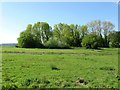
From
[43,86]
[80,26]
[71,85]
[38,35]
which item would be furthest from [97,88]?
[80,26]

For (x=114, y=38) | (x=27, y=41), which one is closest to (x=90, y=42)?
(x=114, y=38)

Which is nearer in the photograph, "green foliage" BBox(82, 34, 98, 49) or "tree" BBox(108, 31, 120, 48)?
"green foliage" BBox(82, 34, 98, 49)

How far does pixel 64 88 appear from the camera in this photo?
14125 mm

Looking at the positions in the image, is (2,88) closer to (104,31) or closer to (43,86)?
(43,86)

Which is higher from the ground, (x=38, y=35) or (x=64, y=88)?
(x=38, y=35)

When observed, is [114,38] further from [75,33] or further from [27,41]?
[27,41]

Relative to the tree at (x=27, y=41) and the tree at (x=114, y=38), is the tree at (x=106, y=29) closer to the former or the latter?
the tree at (x=114, y=38)

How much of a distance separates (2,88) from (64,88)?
363 cm

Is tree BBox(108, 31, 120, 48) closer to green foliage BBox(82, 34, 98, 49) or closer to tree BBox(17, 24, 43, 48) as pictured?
green foliage BBox(82, 34, 98, 49)


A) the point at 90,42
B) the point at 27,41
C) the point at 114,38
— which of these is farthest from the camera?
the point at 114,38

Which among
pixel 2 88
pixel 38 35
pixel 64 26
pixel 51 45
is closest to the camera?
pixel 2 88

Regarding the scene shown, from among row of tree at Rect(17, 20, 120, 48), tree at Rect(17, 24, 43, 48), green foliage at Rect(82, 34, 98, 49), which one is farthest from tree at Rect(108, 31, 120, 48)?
tree at Rect(17, 24, 43, 48)

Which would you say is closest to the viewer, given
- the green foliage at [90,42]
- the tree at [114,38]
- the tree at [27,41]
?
the tree at [27,41]

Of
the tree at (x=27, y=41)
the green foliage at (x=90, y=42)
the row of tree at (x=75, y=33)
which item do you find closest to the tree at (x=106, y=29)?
the row of tree at (x=75, y=33)
